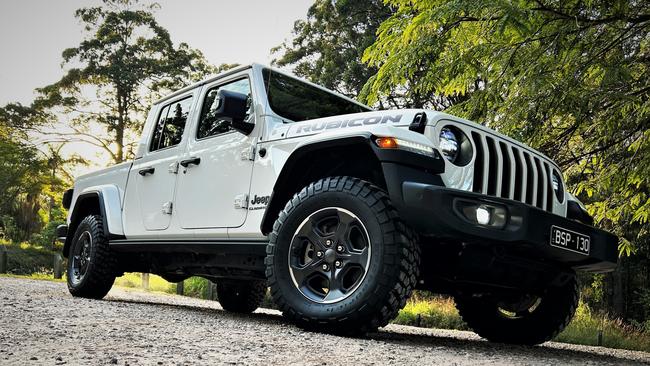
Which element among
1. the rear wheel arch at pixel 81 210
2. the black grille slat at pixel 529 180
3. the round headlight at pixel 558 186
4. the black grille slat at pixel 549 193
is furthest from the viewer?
the rear wheel arch at pixel 81 210

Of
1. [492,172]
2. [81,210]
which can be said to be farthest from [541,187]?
[81,210]

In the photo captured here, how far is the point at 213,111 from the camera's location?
511 centimetres

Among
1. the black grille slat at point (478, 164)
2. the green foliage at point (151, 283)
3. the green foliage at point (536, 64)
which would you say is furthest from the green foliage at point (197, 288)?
the black grille slat at point (478, 164)

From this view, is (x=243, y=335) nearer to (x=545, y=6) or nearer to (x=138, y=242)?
(x=138, y=242)

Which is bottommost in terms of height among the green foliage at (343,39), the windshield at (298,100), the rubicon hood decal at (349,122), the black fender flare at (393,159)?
the black fender flare at (393,159)

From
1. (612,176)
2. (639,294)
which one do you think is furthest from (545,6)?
(639,294)

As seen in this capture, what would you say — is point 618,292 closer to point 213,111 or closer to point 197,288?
point 197,288

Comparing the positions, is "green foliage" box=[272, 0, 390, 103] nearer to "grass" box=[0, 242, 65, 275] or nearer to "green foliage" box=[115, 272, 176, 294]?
"green foliage" box=[115, 272, 176, 294]

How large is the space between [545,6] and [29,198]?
108 feet

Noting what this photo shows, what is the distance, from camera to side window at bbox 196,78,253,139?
15.9ft

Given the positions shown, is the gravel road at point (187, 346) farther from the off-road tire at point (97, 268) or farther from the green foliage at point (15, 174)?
the green foliage at point (15, 174)

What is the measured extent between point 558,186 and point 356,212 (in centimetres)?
181

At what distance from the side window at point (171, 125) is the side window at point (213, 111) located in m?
0.30

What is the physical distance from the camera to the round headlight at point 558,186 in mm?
4304
